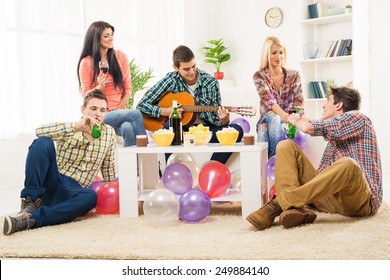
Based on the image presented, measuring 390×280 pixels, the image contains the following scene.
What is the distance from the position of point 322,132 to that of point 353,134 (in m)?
0.15

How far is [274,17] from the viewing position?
6.64 m

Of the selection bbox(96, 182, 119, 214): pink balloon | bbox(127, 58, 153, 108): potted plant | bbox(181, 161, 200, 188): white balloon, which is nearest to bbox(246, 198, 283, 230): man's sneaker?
bbox(181, 161, 200, 188): white balloon

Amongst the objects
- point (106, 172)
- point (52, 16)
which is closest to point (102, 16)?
point (52, 16)

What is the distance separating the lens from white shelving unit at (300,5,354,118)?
616 centimetres

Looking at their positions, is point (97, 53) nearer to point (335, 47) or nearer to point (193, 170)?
point (193, 170)

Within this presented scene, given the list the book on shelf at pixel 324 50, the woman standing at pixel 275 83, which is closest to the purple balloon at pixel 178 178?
the woman standing at pixel 275 83

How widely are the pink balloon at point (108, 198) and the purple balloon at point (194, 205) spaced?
1.52 feet

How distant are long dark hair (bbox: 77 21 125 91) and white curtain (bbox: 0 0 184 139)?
0.91 m

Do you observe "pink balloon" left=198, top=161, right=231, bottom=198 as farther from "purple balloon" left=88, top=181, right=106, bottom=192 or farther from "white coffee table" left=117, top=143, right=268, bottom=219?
"purple balloon" left=88, top=181, right=106, bottom=192

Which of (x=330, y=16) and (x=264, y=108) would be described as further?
(x=330, y=16)

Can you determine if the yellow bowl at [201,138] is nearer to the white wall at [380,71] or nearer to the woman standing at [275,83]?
the woman standing at [275,83]

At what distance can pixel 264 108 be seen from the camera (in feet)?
12.5

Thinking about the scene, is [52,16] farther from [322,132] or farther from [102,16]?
[322,132]

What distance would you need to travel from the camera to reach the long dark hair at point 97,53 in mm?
3990
